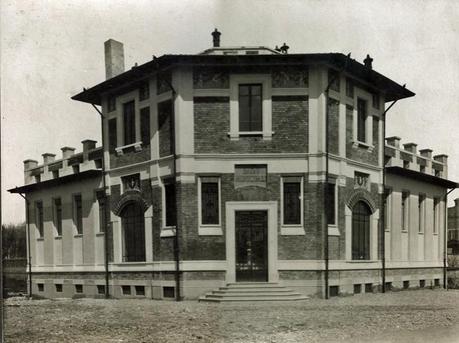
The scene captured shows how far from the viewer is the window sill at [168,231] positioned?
15.8 metres

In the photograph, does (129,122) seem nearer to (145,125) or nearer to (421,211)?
(145,125)

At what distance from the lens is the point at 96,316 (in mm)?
11898

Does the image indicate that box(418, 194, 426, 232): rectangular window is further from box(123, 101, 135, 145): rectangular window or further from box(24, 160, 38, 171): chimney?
box(24, 160, 38, 171): chimney

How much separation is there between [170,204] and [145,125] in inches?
136

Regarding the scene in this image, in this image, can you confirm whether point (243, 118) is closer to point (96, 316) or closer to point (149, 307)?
point (149, 307)

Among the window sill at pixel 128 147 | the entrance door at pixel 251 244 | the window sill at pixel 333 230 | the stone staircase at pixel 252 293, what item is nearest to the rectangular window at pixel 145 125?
the window sill at pixel 128 147

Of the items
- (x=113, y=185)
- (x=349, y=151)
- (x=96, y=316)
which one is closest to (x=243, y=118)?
(x=349, y=151)

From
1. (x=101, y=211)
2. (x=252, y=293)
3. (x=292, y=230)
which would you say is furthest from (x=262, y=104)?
(x=101, y=211)

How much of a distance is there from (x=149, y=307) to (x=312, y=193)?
6.90m

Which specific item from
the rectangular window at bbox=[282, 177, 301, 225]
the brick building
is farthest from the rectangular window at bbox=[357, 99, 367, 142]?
the rectangular window at bbox=[282, 177, 301, 225]

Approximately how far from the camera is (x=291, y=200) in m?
15.6

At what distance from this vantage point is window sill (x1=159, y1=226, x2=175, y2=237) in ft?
51.9

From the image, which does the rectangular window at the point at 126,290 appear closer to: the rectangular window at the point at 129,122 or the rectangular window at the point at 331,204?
the rectangular window at the point at 129,122

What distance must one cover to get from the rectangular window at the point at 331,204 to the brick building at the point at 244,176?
1.7 inches
